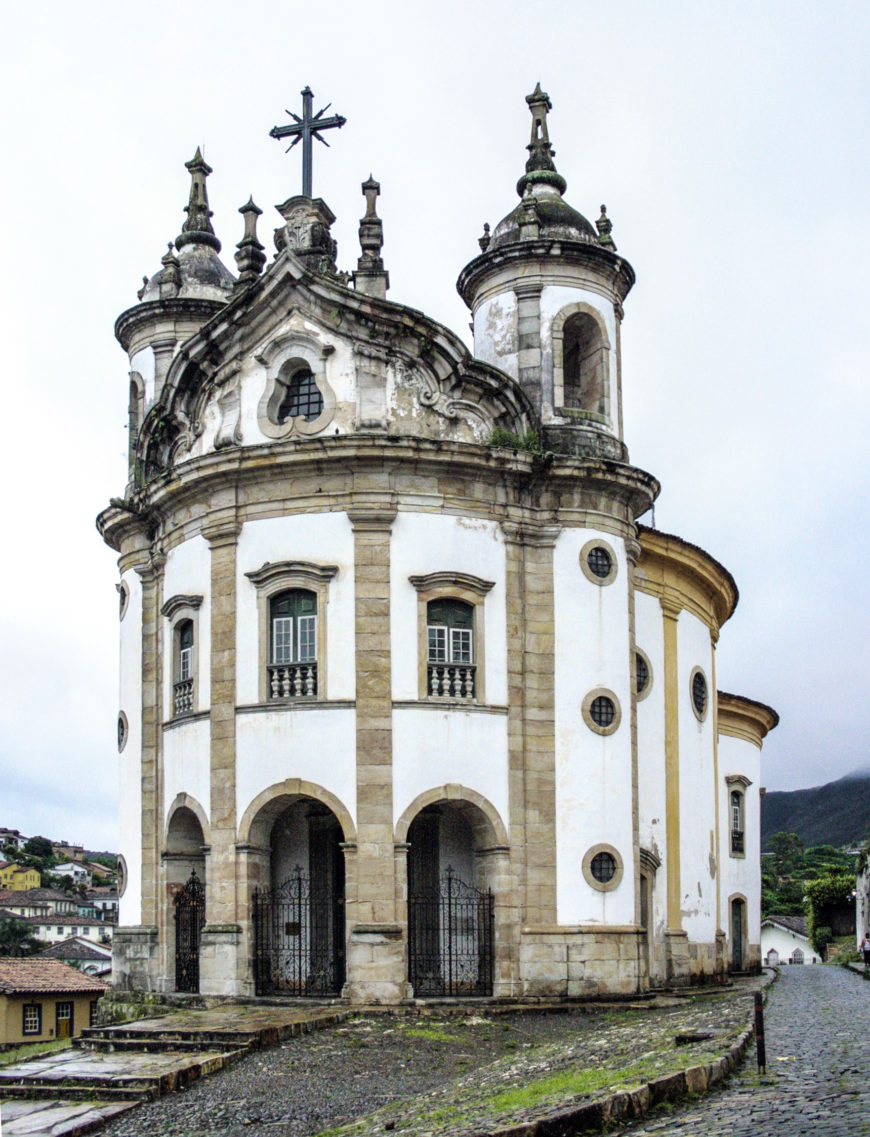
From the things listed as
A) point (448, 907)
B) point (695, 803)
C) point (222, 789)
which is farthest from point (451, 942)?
point (695, 803)

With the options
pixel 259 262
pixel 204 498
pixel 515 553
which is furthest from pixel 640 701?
pixel 259 262

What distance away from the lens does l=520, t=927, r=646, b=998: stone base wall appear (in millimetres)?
23078

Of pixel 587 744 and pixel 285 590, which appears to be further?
pixel 587 744

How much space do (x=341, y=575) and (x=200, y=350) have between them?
479 centimetres

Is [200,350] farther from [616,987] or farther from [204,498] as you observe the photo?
[616,987]

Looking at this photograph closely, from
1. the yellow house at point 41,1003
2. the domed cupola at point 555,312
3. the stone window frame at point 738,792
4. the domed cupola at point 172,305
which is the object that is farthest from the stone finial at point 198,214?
the yellow house at point 41,1003

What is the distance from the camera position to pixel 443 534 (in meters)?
23.9

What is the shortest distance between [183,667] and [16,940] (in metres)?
69.2

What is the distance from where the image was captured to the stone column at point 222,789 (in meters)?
23.1

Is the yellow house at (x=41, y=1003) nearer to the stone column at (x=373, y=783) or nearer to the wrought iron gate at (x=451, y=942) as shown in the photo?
the wrought iron gate at (x=451, y=942)

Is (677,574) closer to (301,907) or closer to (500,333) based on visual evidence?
(500,333)

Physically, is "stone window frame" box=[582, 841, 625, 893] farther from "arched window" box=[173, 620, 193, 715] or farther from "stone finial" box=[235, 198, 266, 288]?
"stone finial" box=[235, 198, 266, 288]

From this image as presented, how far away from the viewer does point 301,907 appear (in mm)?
24141

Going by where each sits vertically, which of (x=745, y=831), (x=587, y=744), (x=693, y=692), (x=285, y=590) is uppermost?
(x=285, y=590)
